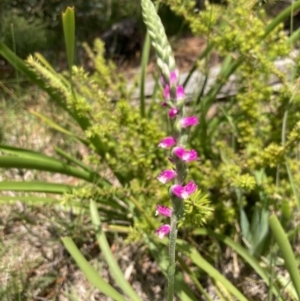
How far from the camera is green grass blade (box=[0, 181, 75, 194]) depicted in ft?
3.69

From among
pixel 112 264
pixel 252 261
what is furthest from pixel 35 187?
pixel 252 261

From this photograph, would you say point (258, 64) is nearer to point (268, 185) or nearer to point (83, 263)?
point (268, 185)

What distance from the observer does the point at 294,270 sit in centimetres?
94

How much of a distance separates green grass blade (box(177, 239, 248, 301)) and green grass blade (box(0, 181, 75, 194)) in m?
0.32

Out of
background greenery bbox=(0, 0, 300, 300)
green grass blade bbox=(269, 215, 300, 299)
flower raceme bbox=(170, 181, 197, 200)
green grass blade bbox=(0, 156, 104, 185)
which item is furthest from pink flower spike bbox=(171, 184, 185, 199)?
green grass blade bbox=(0, 156, 104, 185)

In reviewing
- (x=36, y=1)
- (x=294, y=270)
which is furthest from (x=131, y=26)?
(x=294, y=270)

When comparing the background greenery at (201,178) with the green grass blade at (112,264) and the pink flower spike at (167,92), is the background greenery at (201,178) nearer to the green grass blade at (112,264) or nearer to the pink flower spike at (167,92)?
the green grass blade at (112,264)

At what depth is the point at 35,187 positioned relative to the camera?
47.4 inches

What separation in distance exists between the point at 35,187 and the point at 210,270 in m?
0.45

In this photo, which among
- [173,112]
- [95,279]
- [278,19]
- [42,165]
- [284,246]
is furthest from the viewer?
[278,19]

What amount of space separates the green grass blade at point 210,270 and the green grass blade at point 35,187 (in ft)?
1.05

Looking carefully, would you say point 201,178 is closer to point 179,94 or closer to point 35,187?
point 35,187

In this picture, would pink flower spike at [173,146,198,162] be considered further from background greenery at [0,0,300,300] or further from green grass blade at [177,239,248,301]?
green grass blade at [177,239,248,301]

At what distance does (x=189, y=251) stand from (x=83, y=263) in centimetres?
25
